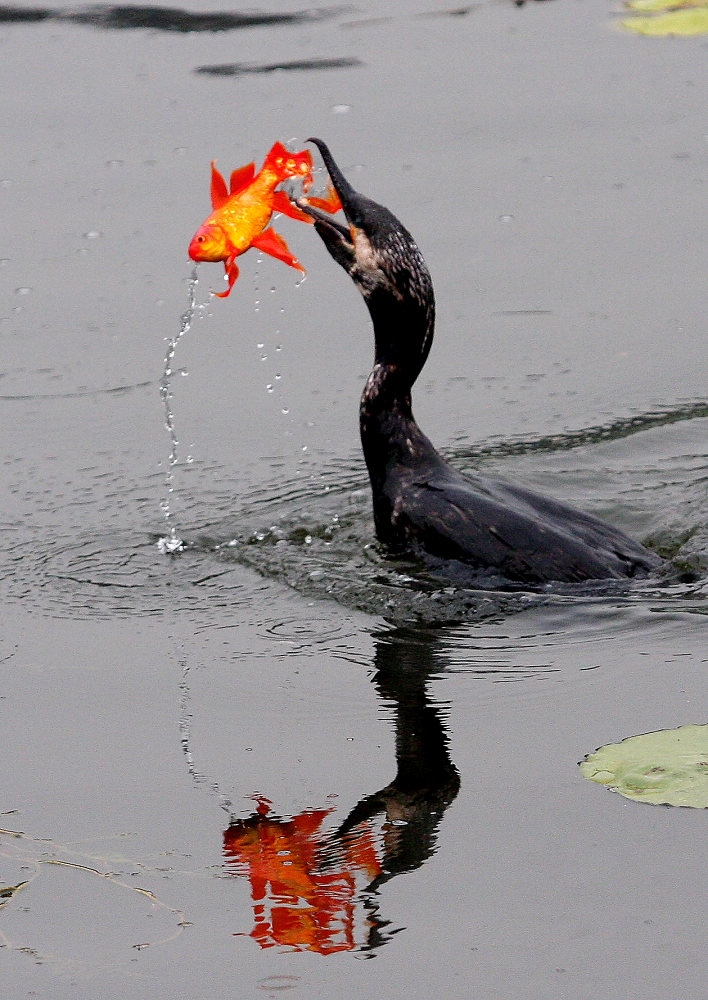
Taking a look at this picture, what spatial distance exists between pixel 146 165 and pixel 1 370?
125 inches

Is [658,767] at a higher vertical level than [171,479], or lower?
lower

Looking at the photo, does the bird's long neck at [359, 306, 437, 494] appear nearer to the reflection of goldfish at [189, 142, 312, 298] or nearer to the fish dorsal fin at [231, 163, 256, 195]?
the reflection of goldfish at [189, 142, 312, 298]

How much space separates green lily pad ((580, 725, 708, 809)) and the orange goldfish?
2.27 meters

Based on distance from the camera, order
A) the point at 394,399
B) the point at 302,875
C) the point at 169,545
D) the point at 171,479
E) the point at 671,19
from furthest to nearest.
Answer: the point at 671,19 < the point at 171,479 < the point at 169,545 < the point at 394,399 < the point at 302,875

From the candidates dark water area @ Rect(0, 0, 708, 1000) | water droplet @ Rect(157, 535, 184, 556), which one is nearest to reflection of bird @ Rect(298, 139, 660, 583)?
dark water area @ Rect(0, 0, 708, 1000)

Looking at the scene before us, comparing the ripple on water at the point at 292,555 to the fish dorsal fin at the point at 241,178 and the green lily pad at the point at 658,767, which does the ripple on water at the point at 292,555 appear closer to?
the green lily pad at the point at 658,767

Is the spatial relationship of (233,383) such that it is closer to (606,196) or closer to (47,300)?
(47,300)

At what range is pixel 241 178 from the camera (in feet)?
20.7

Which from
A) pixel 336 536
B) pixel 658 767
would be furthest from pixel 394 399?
pixel 658 767

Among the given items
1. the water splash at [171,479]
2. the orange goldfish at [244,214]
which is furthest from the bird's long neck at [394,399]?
the water splash at [171,479]

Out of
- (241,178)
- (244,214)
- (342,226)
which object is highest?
(241,178)

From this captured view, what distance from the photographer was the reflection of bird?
20.9ft

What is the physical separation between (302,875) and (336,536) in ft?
9.60

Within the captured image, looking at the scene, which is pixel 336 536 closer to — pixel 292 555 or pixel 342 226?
pixel 292 555
